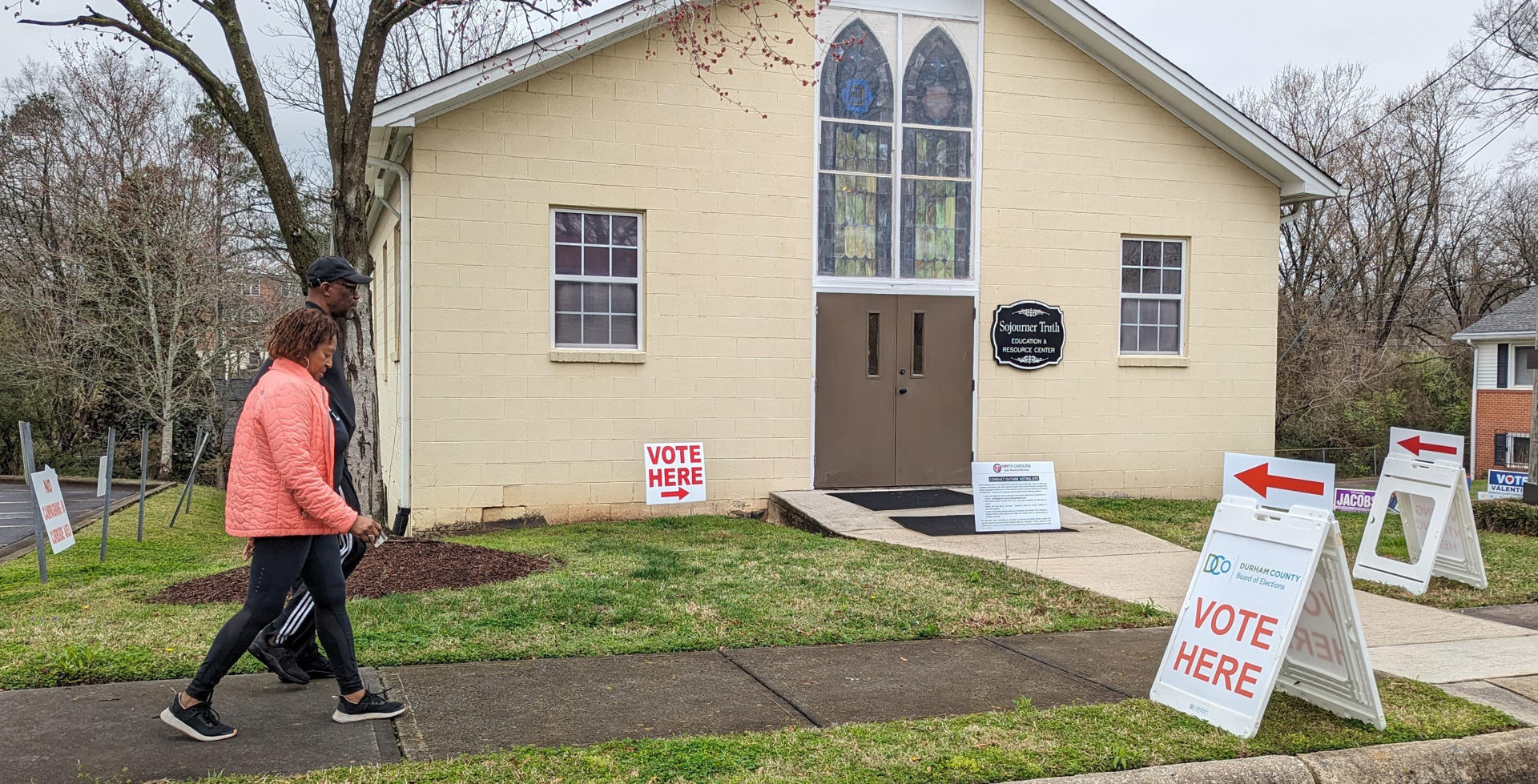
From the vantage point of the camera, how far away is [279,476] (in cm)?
446

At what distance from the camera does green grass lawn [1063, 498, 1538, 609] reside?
8.24 metres

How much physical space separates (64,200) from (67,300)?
2.51 m

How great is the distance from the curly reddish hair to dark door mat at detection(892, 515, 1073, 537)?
6800 mm

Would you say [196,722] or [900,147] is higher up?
[900,147]

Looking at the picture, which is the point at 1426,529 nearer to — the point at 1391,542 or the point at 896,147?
the point at 1391,542

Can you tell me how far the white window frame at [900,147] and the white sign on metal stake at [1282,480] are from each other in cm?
606

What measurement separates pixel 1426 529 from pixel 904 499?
16.7 feet

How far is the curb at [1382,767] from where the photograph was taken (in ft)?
14.5

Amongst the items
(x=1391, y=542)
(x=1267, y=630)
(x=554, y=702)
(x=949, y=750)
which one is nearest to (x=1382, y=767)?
(x=1267, y=630)

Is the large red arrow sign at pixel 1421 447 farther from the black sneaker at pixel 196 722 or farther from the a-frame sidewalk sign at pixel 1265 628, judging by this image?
the black sneaker at pixel 196 722

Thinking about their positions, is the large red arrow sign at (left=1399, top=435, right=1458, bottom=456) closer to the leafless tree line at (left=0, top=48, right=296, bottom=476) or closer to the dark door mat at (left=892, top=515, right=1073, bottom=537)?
the dark door mat at (left=892, top=515, right=1073, bottom=537)

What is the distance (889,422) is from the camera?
12984 mm

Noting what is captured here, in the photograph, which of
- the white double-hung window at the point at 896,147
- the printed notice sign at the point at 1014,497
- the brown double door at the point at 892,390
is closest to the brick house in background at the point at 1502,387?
the white double-hung window at the point at 896,147

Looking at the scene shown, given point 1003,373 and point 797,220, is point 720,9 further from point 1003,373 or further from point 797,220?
point 1003,373
